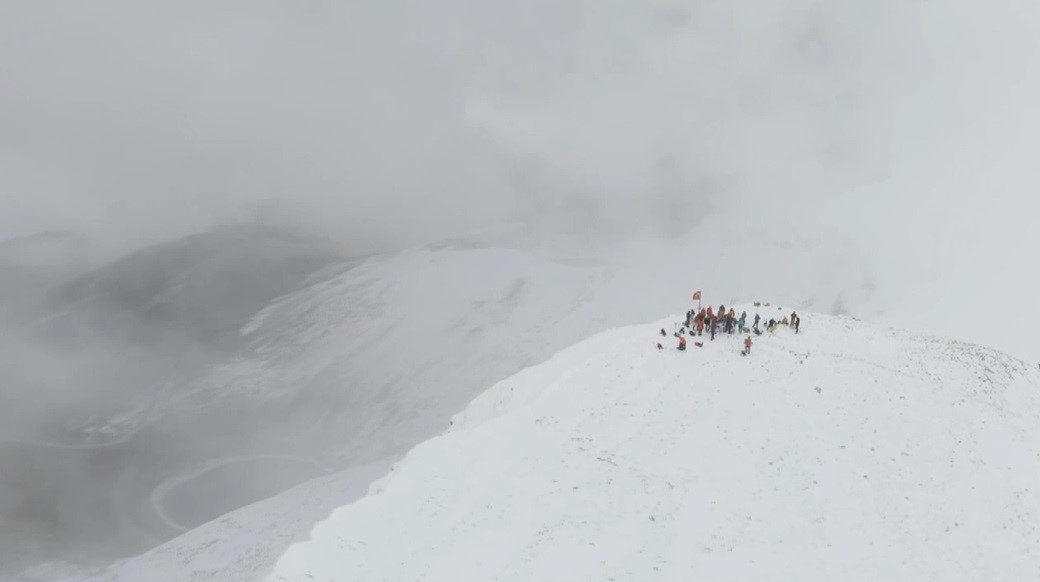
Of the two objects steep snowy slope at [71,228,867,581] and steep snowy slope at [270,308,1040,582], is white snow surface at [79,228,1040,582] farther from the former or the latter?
steep snowy slope at [270,308,1040,582]

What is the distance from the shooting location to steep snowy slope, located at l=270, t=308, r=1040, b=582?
2497cm

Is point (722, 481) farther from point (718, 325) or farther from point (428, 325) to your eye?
point (428, 325)

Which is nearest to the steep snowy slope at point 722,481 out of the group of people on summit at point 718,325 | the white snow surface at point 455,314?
the group of people on summit at point 718,325

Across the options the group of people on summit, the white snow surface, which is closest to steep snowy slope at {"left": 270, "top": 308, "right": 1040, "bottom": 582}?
the group of people on summit

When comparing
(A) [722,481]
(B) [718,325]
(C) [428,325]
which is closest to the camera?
(A) [722,481]

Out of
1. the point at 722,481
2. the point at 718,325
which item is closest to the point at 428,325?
the point at 718,325

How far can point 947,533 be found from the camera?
2709 cm

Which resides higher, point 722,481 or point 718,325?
point 718,325

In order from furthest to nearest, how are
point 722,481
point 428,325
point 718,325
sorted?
point 428,325 → point 718,325 → point 722,481

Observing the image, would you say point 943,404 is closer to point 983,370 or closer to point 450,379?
point 983,370

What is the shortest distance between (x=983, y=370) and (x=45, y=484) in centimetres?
11592

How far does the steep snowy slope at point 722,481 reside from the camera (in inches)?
983

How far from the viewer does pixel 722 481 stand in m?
29.5

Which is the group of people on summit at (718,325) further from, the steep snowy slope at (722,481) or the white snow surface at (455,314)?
the white snow surface at (455,314)
